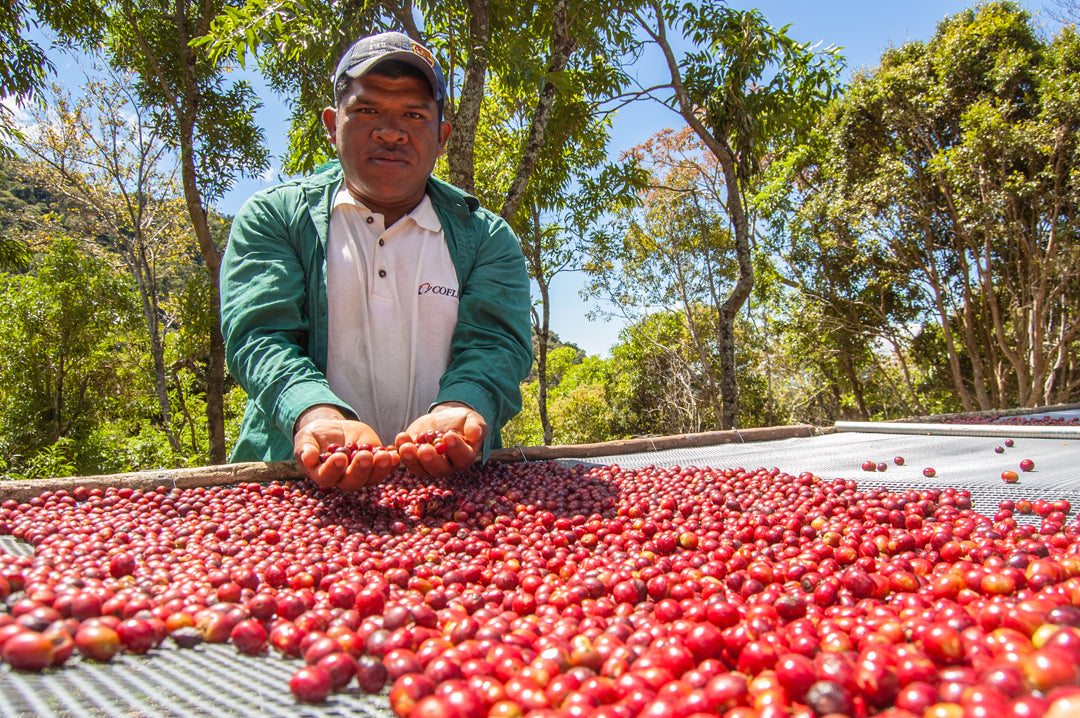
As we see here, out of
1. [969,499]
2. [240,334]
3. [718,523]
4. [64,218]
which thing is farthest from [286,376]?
[64,218]

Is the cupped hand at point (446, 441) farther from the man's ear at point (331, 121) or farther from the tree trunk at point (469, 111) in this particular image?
the tree trunk at point (469, 111)

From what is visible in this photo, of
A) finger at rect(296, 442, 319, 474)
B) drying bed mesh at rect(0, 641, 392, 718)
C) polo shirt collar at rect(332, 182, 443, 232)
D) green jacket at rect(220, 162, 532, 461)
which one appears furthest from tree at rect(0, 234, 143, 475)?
drying bed mesh at rect(0, 641, 392, 718)

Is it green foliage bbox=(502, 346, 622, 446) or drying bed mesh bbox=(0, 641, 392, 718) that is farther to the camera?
green foliage bbox=(502, 346, 622, 446)

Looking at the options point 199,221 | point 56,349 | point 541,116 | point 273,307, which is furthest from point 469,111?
point 56,349

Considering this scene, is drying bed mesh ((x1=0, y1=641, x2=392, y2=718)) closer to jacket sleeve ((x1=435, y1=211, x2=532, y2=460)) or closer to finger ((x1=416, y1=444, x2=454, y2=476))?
finger ((x1=416, y1=444, x2=454, y2=476))

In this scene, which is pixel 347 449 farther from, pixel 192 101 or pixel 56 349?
pixel 56 349

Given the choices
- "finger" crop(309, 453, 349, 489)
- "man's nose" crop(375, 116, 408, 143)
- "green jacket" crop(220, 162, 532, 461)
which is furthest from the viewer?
"man's nose" crop(375, 116, 408, 143)

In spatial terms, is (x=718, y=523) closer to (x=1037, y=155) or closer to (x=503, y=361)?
(x=503, y=361)

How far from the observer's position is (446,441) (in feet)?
6.40

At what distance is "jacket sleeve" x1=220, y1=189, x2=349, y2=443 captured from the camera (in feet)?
6.88

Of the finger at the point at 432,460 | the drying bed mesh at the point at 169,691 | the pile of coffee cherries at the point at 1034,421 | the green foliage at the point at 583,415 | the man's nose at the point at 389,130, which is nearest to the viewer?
the drying bed mesh at the point at 169,691

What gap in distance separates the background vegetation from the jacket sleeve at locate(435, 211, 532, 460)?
242cm

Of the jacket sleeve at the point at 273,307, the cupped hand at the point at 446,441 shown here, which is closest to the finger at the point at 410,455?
the cupped hand at the point at 446,441

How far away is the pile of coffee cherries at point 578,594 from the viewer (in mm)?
884
